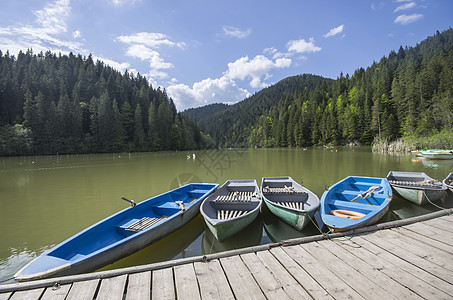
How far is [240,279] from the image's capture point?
9.91ft

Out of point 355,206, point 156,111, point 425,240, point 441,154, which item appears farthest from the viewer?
point 156,111

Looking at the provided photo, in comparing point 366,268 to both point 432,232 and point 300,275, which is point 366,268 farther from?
point 432,232

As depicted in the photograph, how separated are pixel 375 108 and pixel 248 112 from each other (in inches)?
4349

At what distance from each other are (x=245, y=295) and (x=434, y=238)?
4.36m

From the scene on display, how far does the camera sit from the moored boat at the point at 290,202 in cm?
572

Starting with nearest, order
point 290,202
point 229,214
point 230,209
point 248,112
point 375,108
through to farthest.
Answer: point 229,214 < point 230,209 < point 290,202 < point 375,108 < point 248,112

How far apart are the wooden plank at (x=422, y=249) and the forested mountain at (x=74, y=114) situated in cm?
6515

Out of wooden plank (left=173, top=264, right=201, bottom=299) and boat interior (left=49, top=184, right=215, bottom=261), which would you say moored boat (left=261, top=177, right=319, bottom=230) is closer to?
boat interior (left=49, top=184, right=215, bottom=261)

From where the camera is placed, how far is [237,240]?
5.91 metres

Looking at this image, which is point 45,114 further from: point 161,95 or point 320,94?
point 320,94

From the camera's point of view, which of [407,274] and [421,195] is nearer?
[407,274]

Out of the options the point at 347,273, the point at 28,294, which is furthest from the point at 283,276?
the point at 28,294

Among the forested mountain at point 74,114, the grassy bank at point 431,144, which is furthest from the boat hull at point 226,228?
the forested mountain at point 74,114

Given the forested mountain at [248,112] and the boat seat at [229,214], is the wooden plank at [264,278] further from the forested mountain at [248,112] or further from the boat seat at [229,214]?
the forested mountain at [248,112]
